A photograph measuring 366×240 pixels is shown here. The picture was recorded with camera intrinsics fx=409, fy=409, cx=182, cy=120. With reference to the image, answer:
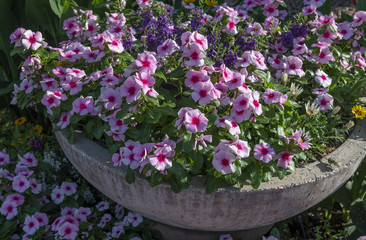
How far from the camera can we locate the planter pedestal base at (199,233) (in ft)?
7.32

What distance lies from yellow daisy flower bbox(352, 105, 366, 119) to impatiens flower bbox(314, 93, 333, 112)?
135mm

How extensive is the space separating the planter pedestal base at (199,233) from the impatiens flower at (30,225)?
0.65 metres

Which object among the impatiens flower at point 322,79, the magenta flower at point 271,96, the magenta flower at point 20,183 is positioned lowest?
the magenta flower at point 20,183

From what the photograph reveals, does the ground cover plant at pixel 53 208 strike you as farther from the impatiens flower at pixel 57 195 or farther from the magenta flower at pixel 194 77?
the magenta flower at pixel 194 77

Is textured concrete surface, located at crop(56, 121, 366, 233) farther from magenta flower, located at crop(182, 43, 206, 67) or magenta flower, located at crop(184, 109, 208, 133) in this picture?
magenta flower, located at crop(182, 43, 206, 67)

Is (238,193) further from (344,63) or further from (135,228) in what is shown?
(344,63)

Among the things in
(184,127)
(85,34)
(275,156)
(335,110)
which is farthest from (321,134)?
(85,34)

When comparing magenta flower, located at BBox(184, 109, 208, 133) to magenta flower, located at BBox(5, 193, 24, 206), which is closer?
magenta flower, located at BBox(184, 109, 208, 133)

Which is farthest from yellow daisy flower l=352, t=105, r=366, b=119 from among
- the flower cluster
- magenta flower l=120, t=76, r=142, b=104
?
magenta flower l=120, t=76, r=142, b=104

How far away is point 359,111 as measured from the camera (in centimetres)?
→ 200

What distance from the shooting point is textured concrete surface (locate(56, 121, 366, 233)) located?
164 cm

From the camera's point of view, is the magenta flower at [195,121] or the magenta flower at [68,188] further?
the magenta flower at [68,188]

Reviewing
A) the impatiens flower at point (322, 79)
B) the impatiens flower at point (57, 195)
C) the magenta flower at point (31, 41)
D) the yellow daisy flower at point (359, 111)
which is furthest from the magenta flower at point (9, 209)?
the yellow daisy flower at point (359, 111)

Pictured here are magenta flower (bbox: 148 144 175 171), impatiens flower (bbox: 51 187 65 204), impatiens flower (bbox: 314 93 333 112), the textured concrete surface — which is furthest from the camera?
impatiens flower (bbox: 51 187 65 204)
